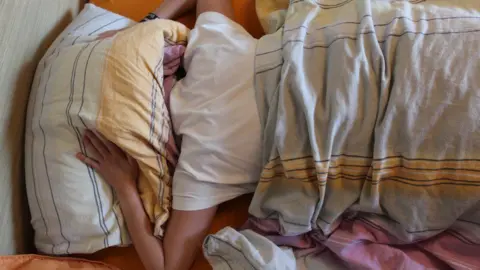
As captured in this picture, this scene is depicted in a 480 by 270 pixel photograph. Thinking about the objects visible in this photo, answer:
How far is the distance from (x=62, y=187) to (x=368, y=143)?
531mm

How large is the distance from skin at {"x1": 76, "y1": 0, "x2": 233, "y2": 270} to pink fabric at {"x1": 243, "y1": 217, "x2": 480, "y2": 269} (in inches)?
5.1

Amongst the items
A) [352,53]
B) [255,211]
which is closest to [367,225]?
[255,211]

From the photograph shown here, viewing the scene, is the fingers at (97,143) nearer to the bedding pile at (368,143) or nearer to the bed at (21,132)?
the bed at (21,132)

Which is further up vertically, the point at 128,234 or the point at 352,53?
the point at 352,53

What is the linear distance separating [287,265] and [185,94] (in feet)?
1.18

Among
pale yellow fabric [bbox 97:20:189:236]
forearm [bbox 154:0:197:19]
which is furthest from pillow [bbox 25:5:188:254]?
forearm [bbox 154:0:197:19]

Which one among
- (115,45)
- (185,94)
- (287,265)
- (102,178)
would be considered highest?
(115,45)

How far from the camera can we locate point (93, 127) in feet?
2.68

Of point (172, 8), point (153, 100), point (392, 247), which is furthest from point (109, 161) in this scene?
point (392, 247)

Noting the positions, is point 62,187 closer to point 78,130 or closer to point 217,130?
point 78,130

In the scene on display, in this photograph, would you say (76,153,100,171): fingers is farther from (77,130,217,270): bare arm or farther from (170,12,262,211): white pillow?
(170,12,262,211): white pillow

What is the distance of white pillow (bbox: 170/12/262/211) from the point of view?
84 centimetres

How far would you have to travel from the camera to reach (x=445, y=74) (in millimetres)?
→ 724

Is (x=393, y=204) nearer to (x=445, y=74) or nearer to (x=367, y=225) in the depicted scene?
(x=367, y=225)
